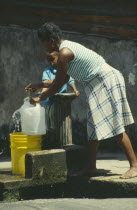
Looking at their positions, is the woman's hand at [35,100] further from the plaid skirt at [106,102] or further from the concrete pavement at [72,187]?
the concrete pavement at [72,187]

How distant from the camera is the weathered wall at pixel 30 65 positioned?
30.0 feet

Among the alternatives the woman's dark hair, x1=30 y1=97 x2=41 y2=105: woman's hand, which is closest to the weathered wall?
x1=30 y1=97 x2=41 y2=105: woman's hand

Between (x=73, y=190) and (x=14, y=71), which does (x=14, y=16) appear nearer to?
(x=14, y=71)

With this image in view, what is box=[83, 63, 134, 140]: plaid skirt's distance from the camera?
20.7ft

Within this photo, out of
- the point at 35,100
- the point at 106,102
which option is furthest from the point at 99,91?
the point at 35,100

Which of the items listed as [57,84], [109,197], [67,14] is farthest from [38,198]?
[67,14]

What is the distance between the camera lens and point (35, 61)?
928 cm

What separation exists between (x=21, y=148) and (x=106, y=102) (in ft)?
4.15

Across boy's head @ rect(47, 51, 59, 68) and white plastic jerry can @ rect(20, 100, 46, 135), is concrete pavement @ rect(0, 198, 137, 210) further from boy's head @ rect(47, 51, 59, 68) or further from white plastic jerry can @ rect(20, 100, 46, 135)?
boy's head @ rect(47, 51, 59, 68)

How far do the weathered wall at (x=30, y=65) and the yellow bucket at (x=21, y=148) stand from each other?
2.23 m

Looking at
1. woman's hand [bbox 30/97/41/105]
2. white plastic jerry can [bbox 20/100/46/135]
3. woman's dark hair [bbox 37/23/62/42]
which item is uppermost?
woman's dark hair [bbox 37/23/62/42]

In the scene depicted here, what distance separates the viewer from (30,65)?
9250mm

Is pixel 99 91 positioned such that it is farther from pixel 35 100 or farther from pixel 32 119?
pixel 32 119

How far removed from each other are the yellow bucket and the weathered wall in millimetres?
2229
